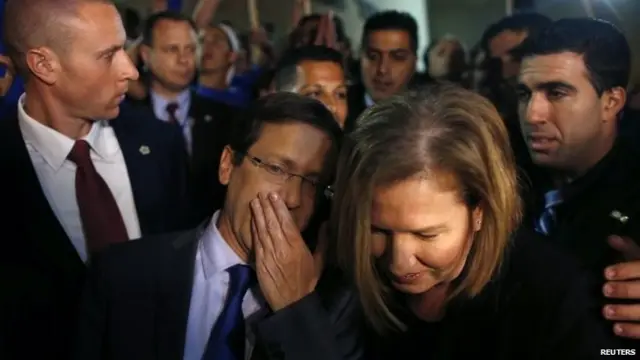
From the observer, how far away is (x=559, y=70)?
3.83 feet

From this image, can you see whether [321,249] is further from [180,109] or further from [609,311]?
[180,109]

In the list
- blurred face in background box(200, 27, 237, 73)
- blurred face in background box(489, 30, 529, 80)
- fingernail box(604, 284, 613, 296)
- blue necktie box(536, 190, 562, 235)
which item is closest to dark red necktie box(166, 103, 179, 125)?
blurred face in background box(200, 27, 237, 73)

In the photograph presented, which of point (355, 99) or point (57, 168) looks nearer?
point (57, 168)

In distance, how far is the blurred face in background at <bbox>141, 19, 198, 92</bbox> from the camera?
1997 mm

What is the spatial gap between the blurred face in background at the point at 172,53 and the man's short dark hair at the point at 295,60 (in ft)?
1.42

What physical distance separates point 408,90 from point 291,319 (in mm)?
313

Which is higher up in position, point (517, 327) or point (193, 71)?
point (193, 71)

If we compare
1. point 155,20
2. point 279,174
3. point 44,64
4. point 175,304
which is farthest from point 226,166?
point 155,20

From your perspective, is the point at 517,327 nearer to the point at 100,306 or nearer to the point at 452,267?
the point at 452,267

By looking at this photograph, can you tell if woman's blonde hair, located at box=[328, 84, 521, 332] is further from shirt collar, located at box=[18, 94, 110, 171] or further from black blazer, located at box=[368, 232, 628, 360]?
shirt collar, located at box=[18, 94, 110, 171]

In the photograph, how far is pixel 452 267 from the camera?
2.57ft

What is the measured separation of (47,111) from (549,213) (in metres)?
0.88

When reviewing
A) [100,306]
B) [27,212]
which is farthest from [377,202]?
[27,212]

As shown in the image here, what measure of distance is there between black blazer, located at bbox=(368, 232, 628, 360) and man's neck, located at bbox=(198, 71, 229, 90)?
62.4 inches
